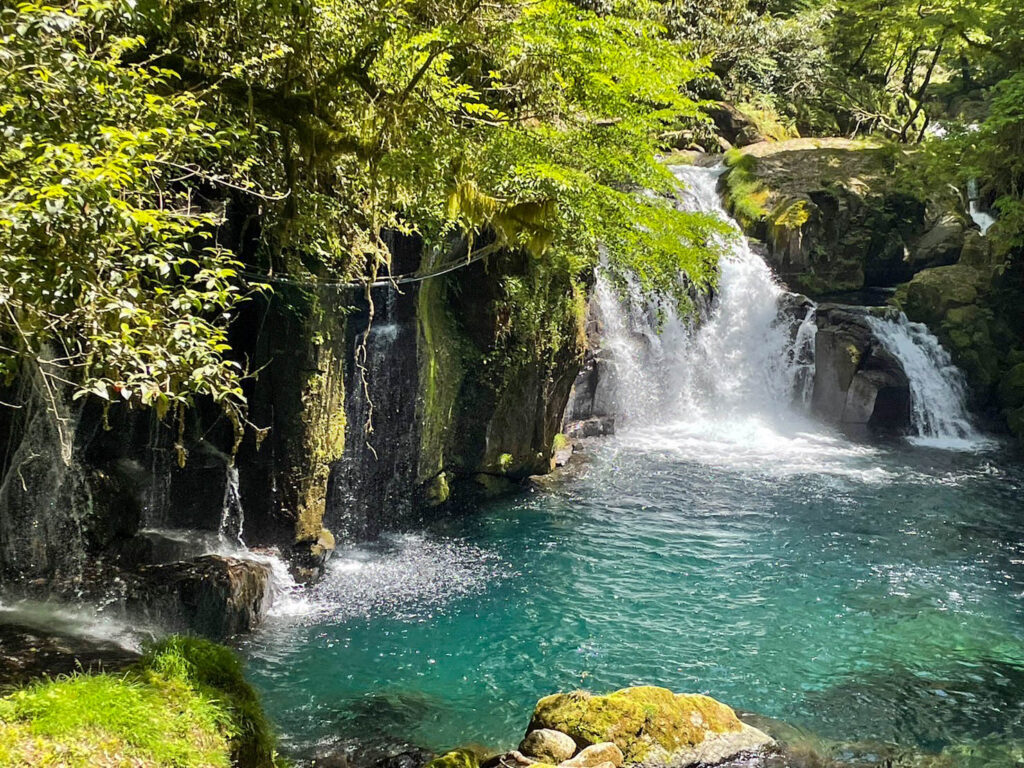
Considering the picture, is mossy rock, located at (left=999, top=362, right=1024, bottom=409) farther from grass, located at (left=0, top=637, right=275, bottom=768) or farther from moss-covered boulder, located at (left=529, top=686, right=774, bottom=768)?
grass, located at (left=0, top=637, right=275, bottom=768)

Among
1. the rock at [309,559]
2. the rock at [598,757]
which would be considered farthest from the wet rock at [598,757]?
the rock at [309,559]

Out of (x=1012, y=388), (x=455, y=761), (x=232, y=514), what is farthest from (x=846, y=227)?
(x=455, y=761)

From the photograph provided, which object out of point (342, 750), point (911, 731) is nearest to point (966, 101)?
point (911, 731)

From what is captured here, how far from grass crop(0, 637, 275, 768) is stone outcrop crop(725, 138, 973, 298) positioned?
2134 cm

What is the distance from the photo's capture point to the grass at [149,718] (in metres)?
4.43

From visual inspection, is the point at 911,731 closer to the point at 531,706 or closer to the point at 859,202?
the point at 531,706

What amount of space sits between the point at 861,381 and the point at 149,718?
19.6m

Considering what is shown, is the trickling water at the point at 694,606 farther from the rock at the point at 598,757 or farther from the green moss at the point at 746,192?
the green moss at the point at 746,192

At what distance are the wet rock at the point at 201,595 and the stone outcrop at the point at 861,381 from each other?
16.5 metres

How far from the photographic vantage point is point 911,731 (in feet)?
26.6

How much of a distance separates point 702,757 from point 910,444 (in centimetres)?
1557

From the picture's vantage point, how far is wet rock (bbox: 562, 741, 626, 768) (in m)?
6.68

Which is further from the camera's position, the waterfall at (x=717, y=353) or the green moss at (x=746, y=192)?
the green moss at (x=746, y=192)

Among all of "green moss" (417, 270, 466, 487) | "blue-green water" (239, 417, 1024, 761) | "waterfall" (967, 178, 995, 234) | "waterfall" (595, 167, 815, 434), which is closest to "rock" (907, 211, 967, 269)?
"waterfall" (967, 178, 995, 234)
